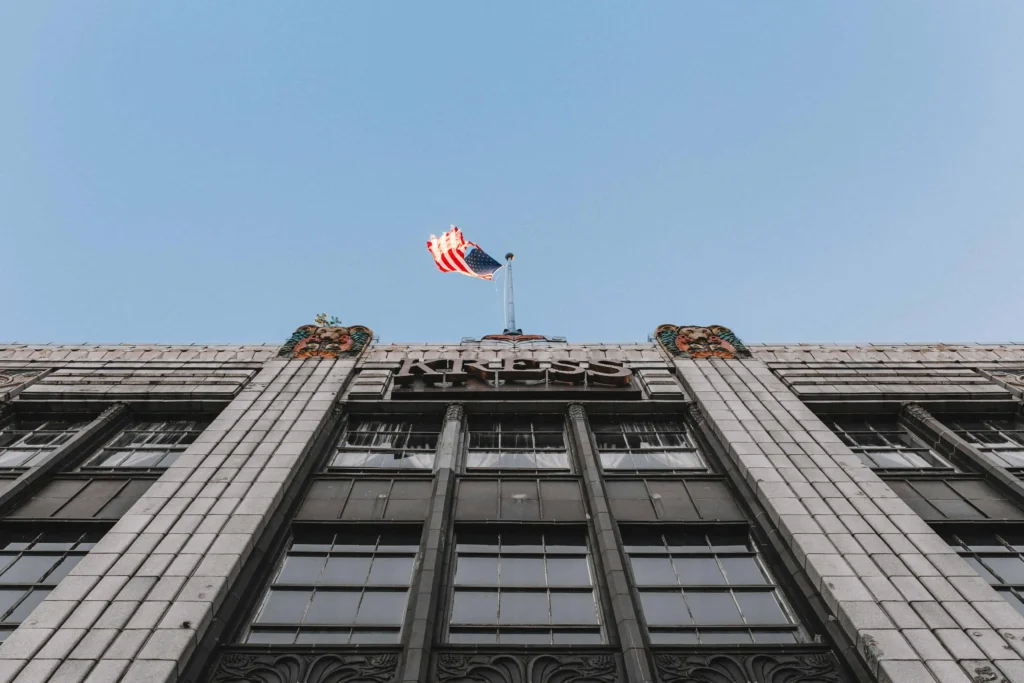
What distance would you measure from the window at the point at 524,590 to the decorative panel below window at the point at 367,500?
1495mm

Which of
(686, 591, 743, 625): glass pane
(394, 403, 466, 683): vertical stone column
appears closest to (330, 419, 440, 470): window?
(394, 403, 466, 683): vertical stone column

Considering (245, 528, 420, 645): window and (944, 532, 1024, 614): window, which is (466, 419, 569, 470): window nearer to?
(245, 528, 420, 645): window

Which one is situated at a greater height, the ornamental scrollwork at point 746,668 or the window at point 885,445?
the window at point 885,445

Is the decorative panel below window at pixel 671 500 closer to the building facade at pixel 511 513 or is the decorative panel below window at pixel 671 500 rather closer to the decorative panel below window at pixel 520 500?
the building facade at pixel 511 513

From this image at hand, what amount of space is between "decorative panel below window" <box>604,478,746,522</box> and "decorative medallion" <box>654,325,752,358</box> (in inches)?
281

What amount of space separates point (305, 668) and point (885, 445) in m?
16.1

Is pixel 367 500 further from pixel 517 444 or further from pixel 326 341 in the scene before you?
pixel 326 341

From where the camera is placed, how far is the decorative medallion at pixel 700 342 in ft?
75.5

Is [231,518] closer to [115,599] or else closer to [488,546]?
[115,599]

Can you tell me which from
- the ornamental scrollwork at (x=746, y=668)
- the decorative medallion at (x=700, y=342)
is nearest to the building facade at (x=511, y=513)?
the ornamental scrollwork at (x=746, y=668)

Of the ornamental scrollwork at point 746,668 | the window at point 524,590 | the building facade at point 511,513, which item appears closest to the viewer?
the ornamental scrollwork at point 746,668

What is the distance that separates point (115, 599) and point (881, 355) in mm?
22747

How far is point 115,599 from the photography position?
Answer: 11.4 meters

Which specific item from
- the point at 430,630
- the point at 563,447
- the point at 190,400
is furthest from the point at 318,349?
the point at 430,630
